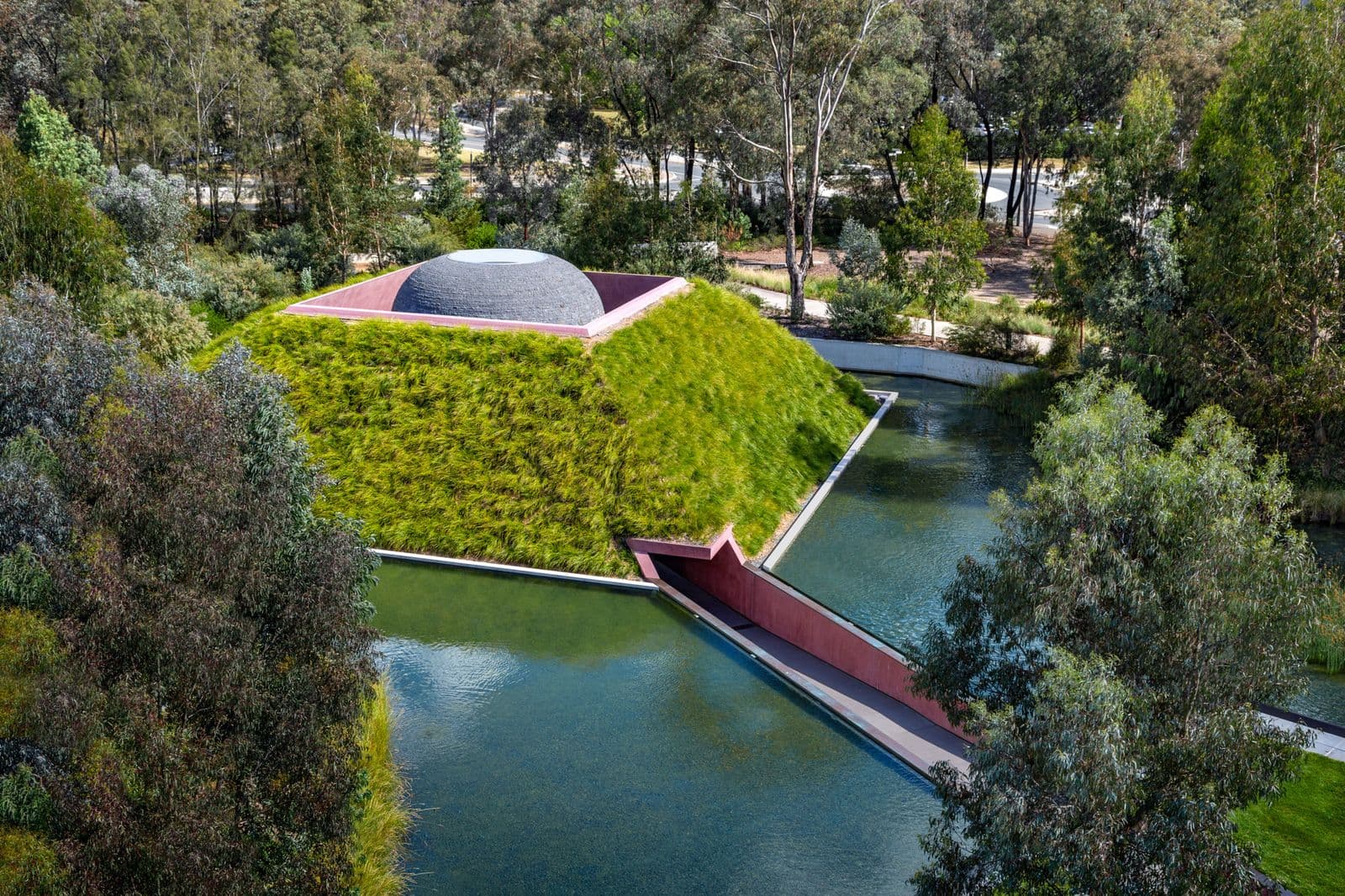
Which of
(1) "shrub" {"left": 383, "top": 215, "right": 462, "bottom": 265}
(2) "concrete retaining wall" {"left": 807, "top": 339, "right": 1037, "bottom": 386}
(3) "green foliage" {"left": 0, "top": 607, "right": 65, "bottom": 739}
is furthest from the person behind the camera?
(1) "shrub" {"left": 383, "top": 215, "right": 462, "bottom": 265}

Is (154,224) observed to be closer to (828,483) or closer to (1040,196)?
(828,483)

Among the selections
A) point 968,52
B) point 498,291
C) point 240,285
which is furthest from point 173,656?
point 968,52

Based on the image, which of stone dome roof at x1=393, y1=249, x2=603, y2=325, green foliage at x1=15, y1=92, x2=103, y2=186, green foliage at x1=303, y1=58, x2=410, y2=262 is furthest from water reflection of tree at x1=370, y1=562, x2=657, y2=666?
green foliage at x1=15, y1=92, x2=103, y2=186

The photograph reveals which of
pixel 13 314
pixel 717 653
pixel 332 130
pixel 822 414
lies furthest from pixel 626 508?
pixel 332 130

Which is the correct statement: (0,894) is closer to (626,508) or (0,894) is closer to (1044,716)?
(1044,716)

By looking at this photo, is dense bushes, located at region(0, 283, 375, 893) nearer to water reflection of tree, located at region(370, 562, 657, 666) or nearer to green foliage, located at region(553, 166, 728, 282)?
water reflection of tree, located at region(370, 562, 657, 666)

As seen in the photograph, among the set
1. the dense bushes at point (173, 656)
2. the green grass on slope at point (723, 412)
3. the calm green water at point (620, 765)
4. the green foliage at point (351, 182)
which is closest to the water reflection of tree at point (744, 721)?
the calm green water at point (620, 765)

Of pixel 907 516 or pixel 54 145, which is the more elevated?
pixel 54 145
